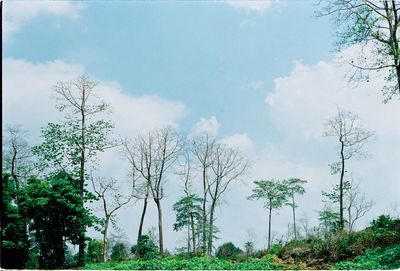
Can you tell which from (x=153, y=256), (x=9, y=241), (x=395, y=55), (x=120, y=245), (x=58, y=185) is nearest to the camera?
(x=395, y=55)

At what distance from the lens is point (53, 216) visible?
68.9 feet

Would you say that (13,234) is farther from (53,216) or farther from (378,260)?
(378,260)

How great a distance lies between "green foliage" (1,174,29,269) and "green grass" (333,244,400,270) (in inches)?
590

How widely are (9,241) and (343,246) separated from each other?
14871 mm

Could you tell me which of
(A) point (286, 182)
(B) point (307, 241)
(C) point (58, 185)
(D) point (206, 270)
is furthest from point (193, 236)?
(D) point (206, 270)

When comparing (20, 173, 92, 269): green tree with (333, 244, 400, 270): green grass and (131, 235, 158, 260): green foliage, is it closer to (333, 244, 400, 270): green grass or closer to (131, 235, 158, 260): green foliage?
(131, 235, 158, 260): green foliage

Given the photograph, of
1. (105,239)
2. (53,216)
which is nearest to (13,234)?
(53,216)

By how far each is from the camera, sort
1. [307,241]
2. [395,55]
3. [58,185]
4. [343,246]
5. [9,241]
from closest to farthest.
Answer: [395,55]
[343,246]
[307,241]
[9,241]
[58,185]

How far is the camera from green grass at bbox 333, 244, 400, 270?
36.8 feet

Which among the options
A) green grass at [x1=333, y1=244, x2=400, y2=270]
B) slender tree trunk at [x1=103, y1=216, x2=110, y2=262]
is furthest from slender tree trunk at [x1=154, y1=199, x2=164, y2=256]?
green grass at [x1=333, y1=244, x2=400, y2=270]

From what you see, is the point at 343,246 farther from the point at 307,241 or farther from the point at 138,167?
the point at 138,167

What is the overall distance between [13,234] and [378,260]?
16403 mm

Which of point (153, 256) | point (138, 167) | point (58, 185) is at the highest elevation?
point (138, 167)

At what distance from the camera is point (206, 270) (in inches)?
549
